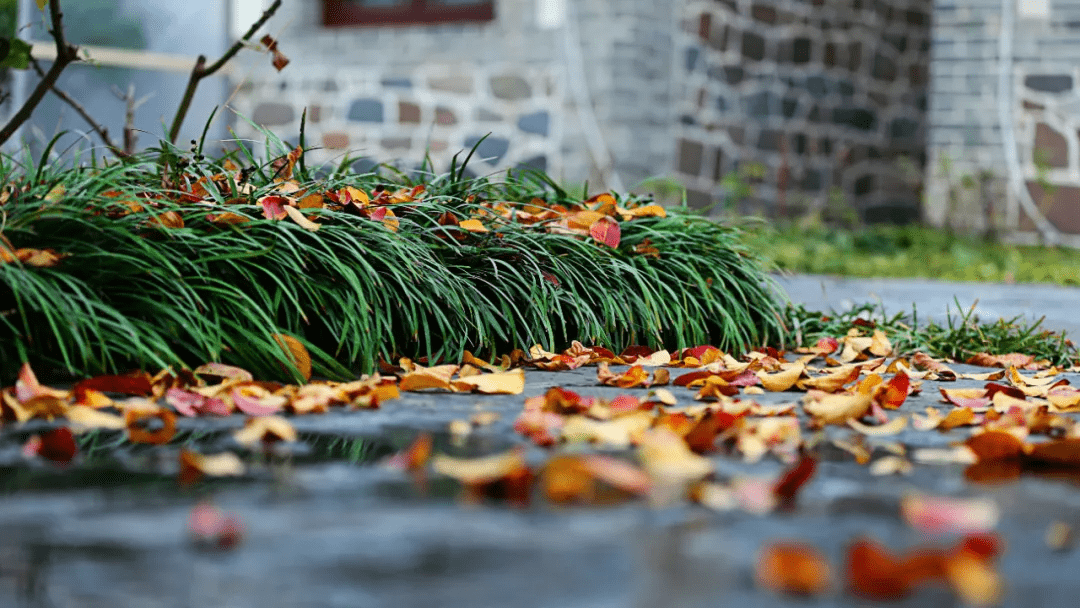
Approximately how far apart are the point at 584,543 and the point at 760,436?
585 millimetres

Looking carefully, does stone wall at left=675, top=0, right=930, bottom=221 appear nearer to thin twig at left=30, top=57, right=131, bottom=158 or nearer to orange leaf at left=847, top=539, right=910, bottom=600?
thin twig at left=30, top=57, right=131, bottom=158

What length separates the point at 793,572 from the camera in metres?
1.14

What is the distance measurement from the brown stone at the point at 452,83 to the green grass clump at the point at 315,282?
529 centimetres

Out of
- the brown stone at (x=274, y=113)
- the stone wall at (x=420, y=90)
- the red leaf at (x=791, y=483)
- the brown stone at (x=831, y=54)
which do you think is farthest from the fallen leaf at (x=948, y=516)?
the brown stone at (x=831, y=54)

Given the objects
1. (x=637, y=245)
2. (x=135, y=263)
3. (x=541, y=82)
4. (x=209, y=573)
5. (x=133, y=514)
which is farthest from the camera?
(x=541, y=82)

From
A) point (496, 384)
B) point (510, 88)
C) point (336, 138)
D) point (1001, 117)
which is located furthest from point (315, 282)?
point (1001, 117)

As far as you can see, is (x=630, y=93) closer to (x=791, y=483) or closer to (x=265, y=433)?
(x=265, y=433)

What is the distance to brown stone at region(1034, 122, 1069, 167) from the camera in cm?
829

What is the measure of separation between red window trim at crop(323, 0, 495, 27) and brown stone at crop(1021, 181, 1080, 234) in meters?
4.11

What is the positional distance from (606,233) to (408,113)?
577 cm

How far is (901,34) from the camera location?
32.1ft

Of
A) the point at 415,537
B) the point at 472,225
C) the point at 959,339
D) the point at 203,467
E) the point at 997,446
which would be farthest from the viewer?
the point at 959,339

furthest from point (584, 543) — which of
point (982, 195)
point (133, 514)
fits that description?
point (982, 195)

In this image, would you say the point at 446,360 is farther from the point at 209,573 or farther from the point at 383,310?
the point at 209,573
